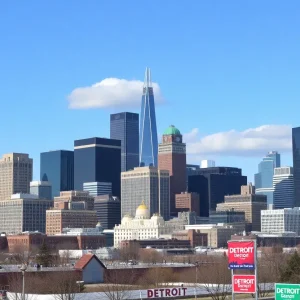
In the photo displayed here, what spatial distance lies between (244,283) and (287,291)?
20.1 ft

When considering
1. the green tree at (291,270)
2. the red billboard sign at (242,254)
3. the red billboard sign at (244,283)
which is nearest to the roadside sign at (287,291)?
the red billboard sign at (242,254)

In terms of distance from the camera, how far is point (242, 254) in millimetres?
49688

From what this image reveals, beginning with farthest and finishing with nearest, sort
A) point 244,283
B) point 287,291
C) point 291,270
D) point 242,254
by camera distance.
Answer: point 291,270, point 244,283, point 242,254, point 287,291

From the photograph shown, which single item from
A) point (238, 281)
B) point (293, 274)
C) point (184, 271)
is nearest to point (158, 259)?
point (184, 271)

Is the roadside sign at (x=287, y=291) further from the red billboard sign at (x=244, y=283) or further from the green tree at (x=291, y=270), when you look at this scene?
the green tree at (x=291, y=270)

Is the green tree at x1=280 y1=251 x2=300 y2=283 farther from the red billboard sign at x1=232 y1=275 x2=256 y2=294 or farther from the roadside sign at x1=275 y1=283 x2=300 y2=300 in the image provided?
the roadside sign at x1=275 y1=283 x2=300 y2=300

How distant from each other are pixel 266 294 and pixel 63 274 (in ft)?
64.7

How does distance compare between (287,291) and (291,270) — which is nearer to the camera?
(287,291)

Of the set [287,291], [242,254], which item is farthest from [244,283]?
[287,291]

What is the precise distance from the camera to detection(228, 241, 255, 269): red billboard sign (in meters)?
A: 49.0

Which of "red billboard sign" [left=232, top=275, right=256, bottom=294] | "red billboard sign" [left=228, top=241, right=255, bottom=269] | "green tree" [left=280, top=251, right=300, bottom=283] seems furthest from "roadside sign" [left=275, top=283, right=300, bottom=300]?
"green tree" [left=280, top=251, right=300, bottom=283]

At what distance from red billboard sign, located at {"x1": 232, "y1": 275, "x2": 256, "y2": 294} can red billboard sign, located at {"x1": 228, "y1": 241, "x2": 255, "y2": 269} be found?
0.72 m

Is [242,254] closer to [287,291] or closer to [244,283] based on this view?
[244,283]

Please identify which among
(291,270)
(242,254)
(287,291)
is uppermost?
(242,254)
